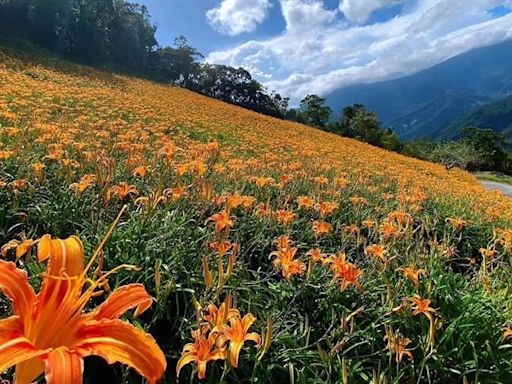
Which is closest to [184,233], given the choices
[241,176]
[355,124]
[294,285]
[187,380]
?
[294,285]

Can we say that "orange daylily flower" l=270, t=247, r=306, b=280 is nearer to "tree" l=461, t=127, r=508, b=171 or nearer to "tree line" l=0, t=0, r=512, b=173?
"tree line" l=0, t=0, r=512, b=173

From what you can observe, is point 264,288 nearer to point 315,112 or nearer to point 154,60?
point 154,60

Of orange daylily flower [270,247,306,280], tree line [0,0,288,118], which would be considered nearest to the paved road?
orange daylily flower [270,247,306,280]

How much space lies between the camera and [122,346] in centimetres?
77

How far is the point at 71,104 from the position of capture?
977 centimetres

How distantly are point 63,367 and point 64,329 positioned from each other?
18 cm

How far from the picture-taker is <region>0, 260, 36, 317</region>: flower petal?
0.79m

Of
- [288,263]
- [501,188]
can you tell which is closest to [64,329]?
[288,263]

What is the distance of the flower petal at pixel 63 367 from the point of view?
0.65 m

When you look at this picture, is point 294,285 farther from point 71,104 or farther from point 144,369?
point 71,104

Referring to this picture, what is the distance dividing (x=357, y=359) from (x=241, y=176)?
2560 mm

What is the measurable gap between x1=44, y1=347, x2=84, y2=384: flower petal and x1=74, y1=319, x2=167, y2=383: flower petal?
0.12 feet

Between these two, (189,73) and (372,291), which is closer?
(372,291)

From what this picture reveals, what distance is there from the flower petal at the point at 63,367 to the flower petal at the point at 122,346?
0.04m
